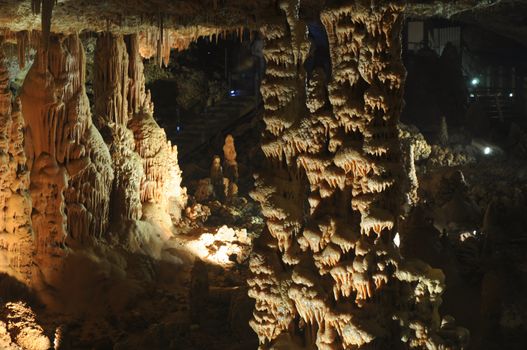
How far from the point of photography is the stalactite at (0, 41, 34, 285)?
951 centimetres

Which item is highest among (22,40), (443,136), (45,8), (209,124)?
(45,8)

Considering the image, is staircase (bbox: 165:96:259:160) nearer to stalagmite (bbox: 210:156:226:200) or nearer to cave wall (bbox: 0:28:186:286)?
stalagmite (bbox: 210:156:226:200)

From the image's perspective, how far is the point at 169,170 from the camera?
1180 cm

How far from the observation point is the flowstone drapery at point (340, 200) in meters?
5.34

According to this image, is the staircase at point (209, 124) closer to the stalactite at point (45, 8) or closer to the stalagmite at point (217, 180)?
the stalagmite at point (217, 180)

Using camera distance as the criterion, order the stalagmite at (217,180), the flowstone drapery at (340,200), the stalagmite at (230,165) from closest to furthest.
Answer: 1. the flowstone drapery at (340,200)
2. the stalagmite at (217,180)
3. the stalagmite at (230,165)

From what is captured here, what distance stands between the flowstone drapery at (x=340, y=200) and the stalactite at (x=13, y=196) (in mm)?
4672

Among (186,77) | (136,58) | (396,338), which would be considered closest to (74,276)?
(136,58)

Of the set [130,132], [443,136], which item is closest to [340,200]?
[130,132]

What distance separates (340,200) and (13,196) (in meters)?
5.61

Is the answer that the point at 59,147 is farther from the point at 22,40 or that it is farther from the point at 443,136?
the point at 443,136

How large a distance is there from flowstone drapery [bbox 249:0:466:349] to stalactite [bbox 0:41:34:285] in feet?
15.3

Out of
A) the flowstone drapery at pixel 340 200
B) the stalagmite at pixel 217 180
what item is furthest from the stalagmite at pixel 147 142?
the flowstone drapery at pixel 340 200

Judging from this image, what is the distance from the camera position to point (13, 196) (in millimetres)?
9492
